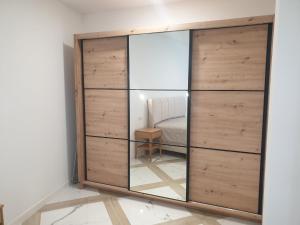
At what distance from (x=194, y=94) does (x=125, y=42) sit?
40.2 inches

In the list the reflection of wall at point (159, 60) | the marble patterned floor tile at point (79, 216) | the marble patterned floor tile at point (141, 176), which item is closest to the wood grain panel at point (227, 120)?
the reflection of wall at point (159, 60)

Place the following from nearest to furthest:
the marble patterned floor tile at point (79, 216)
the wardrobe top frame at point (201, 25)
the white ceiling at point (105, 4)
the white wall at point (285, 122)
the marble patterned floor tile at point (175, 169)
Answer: the white wall at point (285, 122)
the wardrobe top frame at point (201, 25)
the marble patterned floor tile at point (79, 216)
the marble patterned floor tile at point (175, 169)
the white ceiling at point (105, 4)

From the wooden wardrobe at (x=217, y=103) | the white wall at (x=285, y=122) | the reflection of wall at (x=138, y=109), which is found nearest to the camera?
the white wall at (x=285, y=122)

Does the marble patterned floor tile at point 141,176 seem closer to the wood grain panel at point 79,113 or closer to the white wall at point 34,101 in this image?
the wood grain panel at point 79,113

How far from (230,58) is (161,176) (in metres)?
1.58

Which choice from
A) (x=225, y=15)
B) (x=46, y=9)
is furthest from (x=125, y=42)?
(x=225, y=15)

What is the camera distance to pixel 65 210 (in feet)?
8.42

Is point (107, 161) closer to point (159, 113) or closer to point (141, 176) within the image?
point (141, 176)

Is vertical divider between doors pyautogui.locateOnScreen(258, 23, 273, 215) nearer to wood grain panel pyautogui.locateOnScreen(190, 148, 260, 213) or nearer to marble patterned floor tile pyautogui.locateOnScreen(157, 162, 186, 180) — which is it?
wood grain panel pyautogui.locateOnScreen(190, 148, 260, 213)

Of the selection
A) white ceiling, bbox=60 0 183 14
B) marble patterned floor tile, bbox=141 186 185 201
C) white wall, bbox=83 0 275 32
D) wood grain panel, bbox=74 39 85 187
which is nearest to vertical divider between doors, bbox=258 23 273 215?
white wall, bbox=83 0 275 32

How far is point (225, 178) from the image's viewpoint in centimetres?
239

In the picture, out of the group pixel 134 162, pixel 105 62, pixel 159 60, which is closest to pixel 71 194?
pixel 134 162

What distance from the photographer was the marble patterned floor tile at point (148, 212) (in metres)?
2.40

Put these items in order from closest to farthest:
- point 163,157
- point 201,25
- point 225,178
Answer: point 201,25
point 225,178
point 163,157
